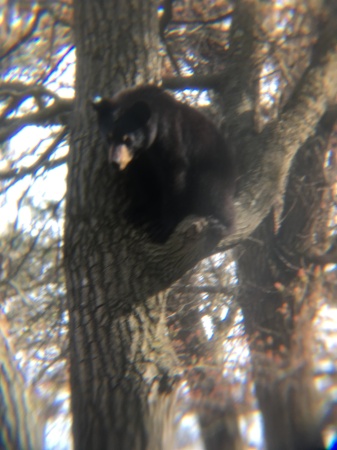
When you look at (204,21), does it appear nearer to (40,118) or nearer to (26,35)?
(26,35)

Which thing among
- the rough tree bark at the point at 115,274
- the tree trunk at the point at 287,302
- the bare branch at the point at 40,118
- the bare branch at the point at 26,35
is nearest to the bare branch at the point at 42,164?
the bare branch at the point at 40,118

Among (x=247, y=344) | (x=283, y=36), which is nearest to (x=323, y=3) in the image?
(x=283, y=36)

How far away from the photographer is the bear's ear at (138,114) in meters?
3.47

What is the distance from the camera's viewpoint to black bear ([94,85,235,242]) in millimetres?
3396

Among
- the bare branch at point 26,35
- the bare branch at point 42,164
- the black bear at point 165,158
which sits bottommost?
the black bear at point 165,158

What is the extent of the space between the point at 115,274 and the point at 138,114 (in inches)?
46.1

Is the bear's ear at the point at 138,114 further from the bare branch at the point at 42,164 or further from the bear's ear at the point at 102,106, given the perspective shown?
the bare branch at the point at 42,164

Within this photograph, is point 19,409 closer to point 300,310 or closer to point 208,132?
point 208,132

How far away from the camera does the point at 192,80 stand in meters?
5.02

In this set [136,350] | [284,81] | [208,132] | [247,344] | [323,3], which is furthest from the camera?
[247,344]

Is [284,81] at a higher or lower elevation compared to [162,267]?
higher

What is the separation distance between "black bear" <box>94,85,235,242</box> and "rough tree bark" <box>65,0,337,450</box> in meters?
0.15

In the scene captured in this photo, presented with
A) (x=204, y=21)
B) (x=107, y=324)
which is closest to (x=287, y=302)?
(x=107, y=324)

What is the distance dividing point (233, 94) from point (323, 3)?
4.09 feet
